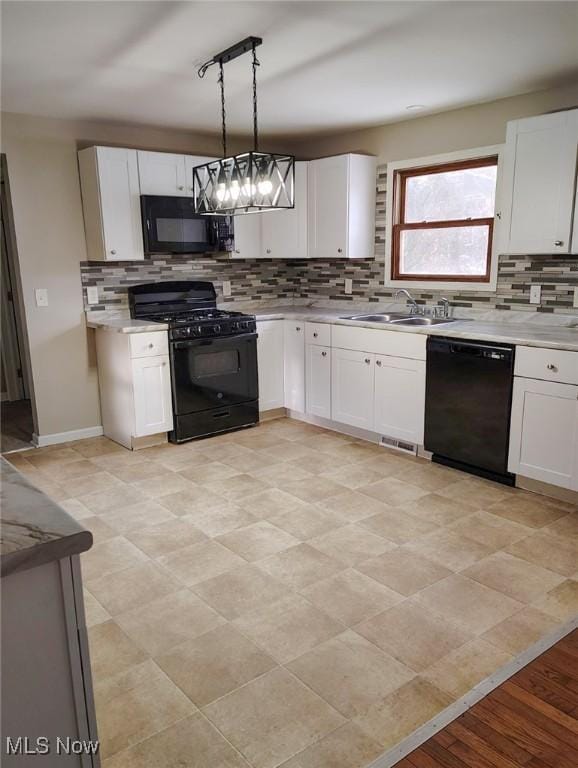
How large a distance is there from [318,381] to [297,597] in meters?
2.41

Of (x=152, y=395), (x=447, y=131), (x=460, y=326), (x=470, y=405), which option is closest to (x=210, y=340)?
(x=152, y=395)

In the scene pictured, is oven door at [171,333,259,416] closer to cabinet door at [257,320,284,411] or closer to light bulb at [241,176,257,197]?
cabinet door at [257,320,284,411]

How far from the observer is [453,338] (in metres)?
3.64

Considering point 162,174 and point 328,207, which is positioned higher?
point 162,174

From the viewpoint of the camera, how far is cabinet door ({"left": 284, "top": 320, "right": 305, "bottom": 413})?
4.79 metres

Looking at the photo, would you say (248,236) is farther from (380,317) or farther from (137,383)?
(137,383)

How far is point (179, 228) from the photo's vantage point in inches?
179

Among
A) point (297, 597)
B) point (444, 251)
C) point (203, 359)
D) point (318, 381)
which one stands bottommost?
point (297, 597)

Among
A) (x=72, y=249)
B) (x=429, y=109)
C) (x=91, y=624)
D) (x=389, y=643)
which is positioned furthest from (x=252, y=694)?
(x=429, y=109)

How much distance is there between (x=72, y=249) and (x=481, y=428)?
312 cm

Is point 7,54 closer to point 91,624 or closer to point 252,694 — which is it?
point 91,624

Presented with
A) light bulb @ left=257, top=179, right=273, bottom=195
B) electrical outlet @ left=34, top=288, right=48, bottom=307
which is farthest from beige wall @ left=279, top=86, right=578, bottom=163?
electrical outlet @ left=34, top=288, right=48, bottom=307

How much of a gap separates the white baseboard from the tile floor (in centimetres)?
45

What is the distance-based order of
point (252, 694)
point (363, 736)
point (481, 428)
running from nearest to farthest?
point (363, 736)
point (252, 694)
point (481, 428)
